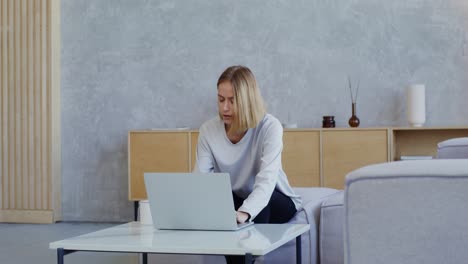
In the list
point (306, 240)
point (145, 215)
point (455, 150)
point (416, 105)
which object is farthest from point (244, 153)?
point (416, 105)

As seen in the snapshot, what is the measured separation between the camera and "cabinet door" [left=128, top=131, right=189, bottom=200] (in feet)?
19.6

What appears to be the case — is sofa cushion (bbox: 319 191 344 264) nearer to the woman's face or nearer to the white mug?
the woman's face

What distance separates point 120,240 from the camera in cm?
235

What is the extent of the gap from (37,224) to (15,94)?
3.83ft

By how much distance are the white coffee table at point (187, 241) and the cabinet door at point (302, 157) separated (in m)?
3.04

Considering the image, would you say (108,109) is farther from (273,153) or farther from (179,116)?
(273,153)

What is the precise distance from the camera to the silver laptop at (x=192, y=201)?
2.47 meters

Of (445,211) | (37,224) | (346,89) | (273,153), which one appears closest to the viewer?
(445,211)

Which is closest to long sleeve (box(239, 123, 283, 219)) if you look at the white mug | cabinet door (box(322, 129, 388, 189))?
the white mug

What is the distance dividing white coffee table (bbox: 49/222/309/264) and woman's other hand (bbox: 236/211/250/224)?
7cm

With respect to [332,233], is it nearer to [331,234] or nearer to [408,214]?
[331,234]

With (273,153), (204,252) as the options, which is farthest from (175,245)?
(273,153)

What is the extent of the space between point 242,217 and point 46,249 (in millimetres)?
2605

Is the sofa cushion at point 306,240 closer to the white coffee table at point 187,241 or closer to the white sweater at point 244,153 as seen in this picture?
the white sweater at point 244,153
